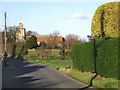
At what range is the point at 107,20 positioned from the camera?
29750 millimetres

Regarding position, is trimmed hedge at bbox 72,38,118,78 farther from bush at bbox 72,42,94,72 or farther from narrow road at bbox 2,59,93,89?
narrow road at bbox 2,59,93,89

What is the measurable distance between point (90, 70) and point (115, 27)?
404cm

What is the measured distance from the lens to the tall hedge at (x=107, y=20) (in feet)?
90.4

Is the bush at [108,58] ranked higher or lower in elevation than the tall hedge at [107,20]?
lower

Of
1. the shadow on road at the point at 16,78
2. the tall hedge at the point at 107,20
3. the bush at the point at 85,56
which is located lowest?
the shadow on road at the point at 16,78

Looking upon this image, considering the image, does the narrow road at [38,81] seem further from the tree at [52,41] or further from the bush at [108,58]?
the tree at [52,41]

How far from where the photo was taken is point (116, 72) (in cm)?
2031

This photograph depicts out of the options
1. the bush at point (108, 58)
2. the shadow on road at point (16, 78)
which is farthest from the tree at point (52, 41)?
the bush at point (108, 58)

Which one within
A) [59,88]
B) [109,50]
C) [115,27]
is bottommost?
[59,88]

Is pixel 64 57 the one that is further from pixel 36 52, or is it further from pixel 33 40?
pixel 33 40

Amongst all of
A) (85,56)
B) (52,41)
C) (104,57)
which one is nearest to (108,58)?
(104,57)

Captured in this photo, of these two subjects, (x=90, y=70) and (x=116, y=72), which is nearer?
(x=116, y=72)

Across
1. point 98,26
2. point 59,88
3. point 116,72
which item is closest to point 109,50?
point 116,72

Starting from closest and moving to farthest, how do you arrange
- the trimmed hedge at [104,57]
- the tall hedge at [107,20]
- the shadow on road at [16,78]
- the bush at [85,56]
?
the trimmed hedge at [104,57] < the shadow on road at [16,78] < the tall hedge at [107,20] < the bush at [85,56]
